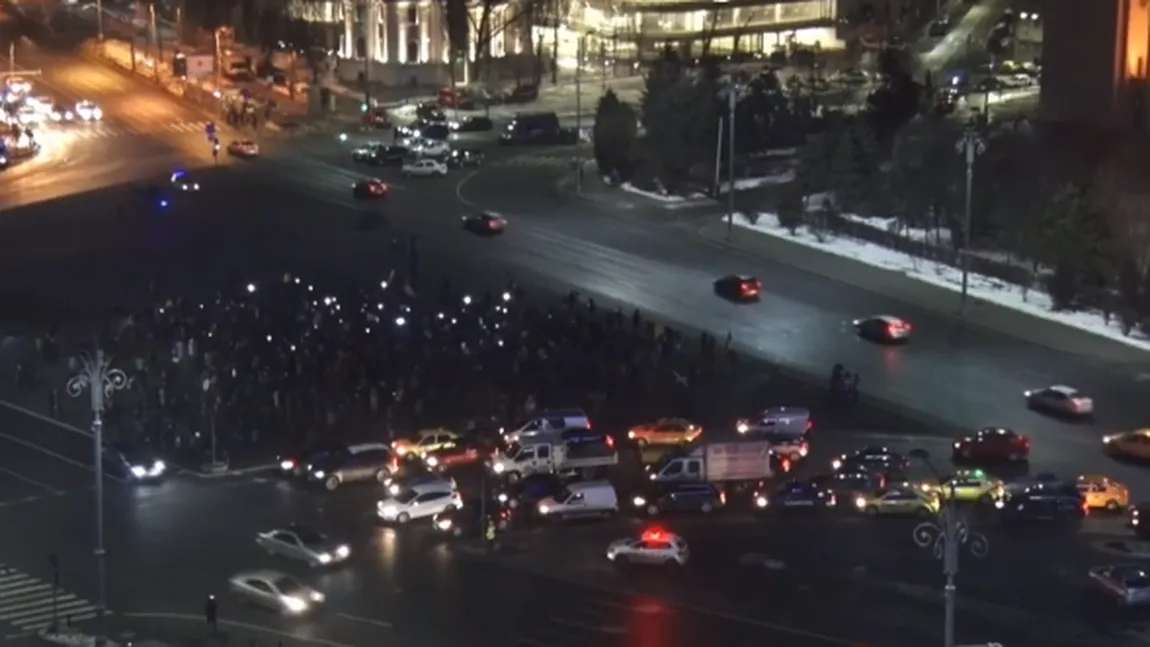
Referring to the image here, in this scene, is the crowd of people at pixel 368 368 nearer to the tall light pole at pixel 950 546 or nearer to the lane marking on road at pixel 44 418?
the lane marking on road at pixel 44 418

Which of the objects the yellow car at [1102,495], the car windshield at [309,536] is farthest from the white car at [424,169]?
the yellow car at [1102,495]

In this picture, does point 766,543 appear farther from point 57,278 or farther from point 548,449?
point 57,278

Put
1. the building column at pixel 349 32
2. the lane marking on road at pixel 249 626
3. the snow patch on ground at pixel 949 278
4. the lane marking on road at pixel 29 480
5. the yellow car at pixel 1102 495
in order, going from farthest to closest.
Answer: the building column at pixel 349 32
the snow patch on ground at pixel 949 278
the lane marking on road at pixel 29 480
the yellow car at pixel 1102 495
the lane marking on road at pixel 249 626

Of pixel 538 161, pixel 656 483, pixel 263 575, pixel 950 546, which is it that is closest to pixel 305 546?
pixel 263 575

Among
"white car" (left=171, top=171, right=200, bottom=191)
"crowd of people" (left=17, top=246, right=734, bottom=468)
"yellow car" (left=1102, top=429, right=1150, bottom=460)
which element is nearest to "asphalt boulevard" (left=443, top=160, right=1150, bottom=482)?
"yellow car" (left=1102, top=429, right=1150, bottom=460)

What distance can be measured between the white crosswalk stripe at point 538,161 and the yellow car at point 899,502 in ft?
92.4

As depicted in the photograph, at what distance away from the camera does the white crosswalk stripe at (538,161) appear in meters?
54.8

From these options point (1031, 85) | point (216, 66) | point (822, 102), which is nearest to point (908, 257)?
point (822, 102)

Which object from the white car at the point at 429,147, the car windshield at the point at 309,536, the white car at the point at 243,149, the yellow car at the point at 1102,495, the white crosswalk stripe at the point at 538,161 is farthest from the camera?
the white car at the point at 243,149

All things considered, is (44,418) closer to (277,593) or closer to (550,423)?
(550,423)

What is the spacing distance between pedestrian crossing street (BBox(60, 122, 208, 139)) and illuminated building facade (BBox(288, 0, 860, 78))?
11.1 meters

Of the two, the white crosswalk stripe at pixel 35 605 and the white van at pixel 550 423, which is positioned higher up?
the white van at pixel 550 423

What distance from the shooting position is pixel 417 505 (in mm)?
27172

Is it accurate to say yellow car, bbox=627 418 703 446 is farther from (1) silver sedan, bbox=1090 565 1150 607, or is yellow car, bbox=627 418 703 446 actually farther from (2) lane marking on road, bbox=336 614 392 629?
(2) lane marking on road, bbox=336 614 392 629
